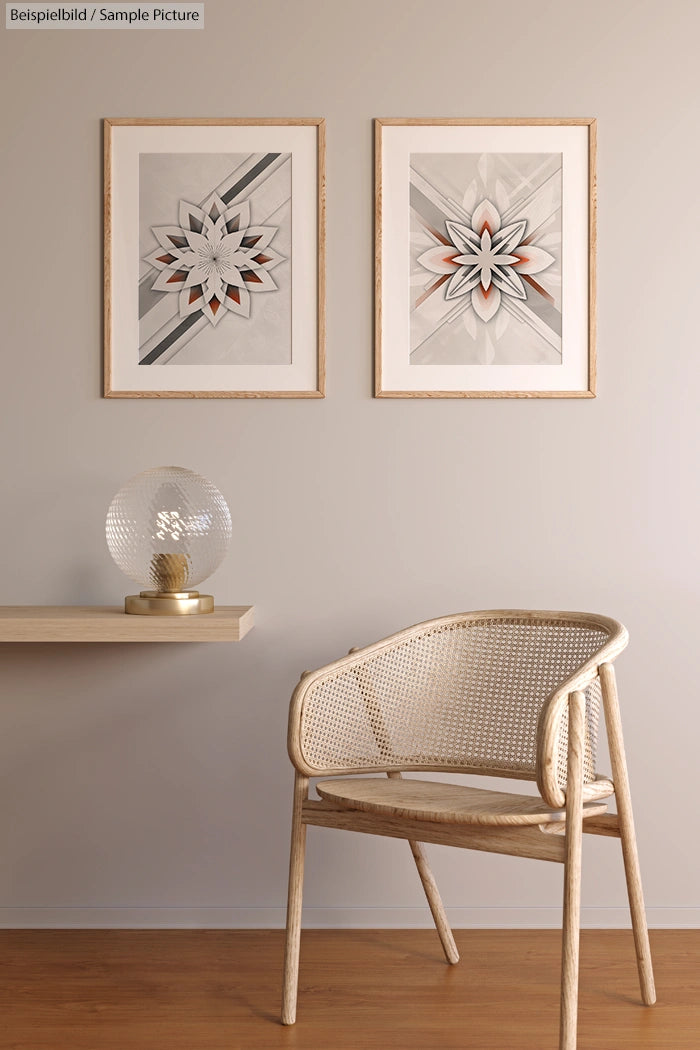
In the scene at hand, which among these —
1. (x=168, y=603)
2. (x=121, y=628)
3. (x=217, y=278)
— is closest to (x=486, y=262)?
(x=217, y=278)

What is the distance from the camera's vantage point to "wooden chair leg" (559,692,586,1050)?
1.62m

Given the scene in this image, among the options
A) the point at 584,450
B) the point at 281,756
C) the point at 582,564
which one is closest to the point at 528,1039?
the point at 281,756

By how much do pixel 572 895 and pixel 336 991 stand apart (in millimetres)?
625

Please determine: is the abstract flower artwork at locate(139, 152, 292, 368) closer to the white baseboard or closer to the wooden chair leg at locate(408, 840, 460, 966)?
the wooden chair leg at locate(408, 840, 460, 966)

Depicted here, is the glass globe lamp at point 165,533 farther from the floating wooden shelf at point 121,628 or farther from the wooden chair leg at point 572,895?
the wooden chair leg at point 572,895

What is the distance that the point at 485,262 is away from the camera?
233cm

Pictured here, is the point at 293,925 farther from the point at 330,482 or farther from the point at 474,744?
the point at 330,482

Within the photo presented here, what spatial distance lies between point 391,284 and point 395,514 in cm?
55

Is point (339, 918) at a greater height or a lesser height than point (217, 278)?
lesser

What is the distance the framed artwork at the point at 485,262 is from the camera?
2320mm

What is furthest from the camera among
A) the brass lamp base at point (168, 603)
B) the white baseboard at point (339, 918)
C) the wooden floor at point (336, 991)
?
the white baseboard at point (339, 918)

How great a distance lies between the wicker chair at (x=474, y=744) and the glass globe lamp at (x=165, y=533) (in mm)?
392

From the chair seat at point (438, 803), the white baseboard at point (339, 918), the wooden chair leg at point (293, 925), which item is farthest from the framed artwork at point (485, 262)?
the white baseboard at point (339, 918)

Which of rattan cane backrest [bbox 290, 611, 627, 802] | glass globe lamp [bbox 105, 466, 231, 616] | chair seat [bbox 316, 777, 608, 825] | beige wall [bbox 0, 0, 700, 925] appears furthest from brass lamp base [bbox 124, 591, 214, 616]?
chair seat [bbox 316, 777, 608, 825]
